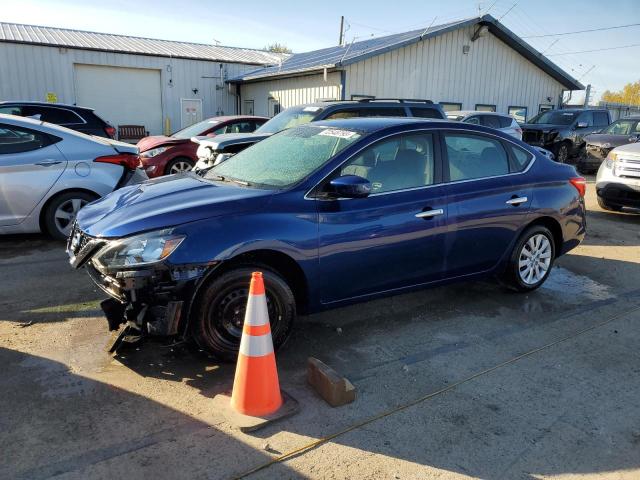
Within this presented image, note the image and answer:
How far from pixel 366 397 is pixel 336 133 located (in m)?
2.15

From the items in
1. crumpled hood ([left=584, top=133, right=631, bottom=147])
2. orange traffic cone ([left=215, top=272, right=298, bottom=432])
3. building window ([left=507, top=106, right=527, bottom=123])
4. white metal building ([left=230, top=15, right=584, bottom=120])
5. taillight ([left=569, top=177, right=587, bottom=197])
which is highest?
white metal building ([left=230, top=15, right=584, bottom=120])

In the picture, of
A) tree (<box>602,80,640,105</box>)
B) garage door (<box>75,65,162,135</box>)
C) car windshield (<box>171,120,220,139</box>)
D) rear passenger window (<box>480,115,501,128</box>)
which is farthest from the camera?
tree (<box>602,80,640,105</box>)

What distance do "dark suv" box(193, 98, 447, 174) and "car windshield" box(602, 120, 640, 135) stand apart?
8399mm

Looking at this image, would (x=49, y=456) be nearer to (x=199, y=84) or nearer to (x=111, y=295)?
(x=111, y=295)

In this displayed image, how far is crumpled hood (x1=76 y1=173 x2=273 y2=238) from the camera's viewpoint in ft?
10.8

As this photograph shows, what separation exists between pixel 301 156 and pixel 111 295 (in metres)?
1.78

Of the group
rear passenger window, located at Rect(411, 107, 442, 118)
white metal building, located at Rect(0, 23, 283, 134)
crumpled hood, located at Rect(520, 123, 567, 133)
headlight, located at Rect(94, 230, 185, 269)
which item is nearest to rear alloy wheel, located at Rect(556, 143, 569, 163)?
crumpled hood, located at Rect(520, 123, 567, 133)

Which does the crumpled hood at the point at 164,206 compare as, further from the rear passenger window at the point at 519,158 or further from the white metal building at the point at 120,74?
the white metal building at the point at 120,74

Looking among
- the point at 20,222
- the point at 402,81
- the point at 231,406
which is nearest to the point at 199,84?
the point at 402,81

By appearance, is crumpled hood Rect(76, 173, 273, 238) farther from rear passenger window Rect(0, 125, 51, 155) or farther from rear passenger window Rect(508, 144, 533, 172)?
rear passenger window Rect(0, 125, 51, 155)

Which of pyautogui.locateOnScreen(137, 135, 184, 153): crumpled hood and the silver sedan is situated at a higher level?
pyautogui.locateOnScreen(137, 135, 184, 153): crumpled hood

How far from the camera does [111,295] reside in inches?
130

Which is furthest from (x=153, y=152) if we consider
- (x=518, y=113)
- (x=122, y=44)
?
(x=518, y=113)

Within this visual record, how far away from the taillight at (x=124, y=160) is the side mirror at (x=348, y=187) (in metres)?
3.85
